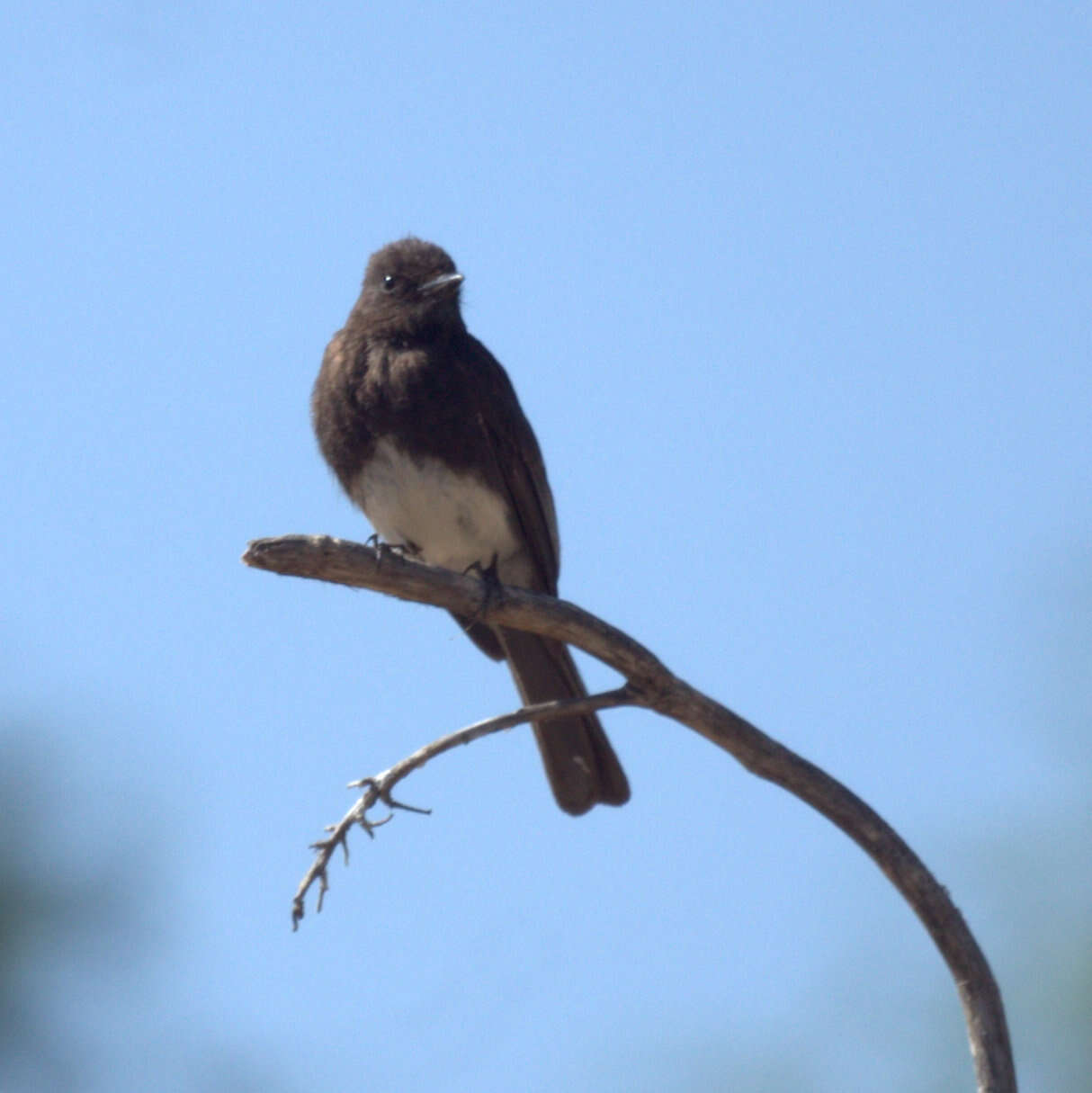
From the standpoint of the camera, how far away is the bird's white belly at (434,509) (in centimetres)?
645

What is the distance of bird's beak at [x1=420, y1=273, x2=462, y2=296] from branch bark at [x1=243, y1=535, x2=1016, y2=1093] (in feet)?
6.78

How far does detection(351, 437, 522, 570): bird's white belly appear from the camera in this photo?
6453 mm

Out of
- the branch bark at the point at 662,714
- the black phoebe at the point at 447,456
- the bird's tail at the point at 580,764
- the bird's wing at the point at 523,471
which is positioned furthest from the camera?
the bird's wing at the point at 523,471

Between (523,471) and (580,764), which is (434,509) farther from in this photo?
(580,764)

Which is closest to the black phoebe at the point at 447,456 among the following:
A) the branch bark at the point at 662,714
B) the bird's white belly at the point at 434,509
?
the bird's white belly at the point at 434,509

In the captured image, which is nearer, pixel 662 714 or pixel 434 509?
pixel 662 714

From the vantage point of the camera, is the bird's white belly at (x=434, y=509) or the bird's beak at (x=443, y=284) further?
the bird's beak at (x=443, y=284)

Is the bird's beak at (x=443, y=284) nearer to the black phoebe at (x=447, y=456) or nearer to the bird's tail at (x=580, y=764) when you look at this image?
the black phoebe at (x=447, y=456)

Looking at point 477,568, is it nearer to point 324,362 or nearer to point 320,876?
point 324,362

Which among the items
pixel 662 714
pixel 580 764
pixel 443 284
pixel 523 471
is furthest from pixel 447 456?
pixel 662 714

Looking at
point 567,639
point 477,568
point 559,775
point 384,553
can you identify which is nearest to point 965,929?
point 567,639

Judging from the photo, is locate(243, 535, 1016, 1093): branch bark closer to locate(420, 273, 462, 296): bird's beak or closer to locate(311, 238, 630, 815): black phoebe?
locate(311, 238, 630, 815): black phoebe

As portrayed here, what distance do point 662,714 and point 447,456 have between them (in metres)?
2.08

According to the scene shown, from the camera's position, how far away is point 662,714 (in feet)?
15.1
